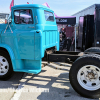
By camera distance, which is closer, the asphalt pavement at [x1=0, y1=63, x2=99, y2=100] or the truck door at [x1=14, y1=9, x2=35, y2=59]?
the asphalt pavement at [x1=0, y1=63, x2=99, y2=100]

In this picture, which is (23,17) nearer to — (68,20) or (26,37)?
(26,37)

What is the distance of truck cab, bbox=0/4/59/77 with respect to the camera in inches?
156

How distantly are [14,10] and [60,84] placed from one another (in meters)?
2.58

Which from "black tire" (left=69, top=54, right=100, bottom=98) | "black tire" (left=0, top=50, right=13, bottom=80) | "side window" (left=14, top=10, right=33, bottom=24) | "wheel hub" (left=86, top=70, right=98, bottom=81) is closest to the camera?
"black tire" (left=69, top=54, right=100, bottom=98)

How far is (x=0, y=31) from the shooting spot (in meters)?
4.27

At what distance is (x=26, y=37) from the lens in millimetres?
3986

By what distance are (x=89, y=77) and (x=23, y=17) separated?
8.13ft

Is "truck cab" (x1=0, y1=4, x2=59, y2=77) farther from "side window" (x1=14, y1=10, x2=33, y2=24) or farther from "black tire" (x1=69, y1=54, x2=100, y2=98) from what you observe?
"black tire" (x1=69, y1=54, x2=100, y2=98)

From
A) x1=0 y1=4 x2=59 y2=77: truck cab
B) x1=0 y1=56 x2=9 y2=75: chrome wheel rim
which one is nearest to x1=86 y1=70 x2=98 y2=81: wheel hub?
x1=0 y1=4 x2=59 y2=77: truck cab

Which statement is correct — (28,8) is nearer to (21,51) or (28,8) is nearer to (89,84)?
(21,51)

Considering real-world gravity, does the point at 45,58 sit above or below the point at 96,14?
below

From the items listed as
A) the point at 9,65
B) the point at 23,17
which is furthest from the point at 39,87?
the point at 23,17

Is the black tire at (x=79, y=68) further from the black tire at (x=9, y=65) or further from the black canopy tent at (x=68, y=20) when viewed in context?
the black canopy tent at (x=68, y=20)

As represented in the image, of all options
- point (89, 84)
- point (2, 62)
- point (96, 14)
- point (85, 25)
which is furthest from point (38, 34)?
point (85, 25)
